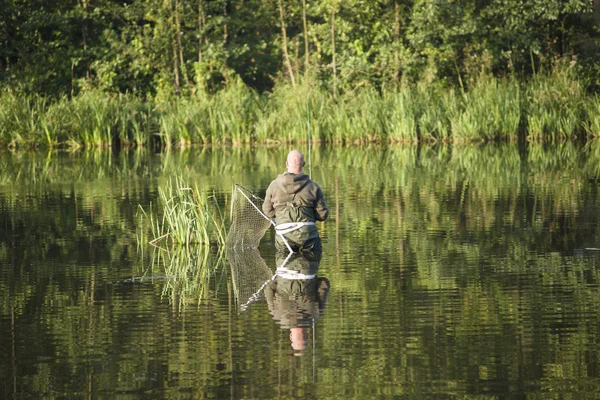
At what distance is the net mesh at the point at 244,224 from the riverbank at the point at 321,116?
18626 millimetres

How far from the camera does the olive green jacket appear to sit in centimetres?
1220

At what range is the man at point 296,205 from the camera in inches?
480

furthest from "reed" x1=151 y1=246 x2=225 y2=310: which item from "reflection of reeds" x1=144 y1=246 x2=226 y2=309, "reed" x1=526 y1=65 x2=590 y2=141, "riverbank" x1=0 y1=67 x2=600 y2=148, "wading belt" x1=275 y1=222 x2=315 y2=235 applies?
"reed" x1=526 y1=65 x2=590 y2=141

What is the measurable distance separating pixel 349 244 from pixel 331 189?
22.7ft

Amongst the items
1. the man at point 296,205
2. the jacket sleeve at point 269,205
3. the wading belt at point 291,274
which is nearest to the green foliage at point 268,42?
the jacket sleeve at point 269,205

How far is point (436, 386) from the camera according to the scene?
6.91m

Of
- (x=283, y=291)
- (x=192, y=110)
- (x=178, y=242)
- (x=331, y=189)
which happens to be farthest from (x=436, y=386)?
(x=192, y=110)

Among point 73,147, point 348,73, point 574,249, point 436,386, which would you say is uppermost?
point 348,73

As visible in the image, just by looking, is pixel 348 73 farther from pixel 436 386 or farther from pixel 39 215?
pixel 436 386

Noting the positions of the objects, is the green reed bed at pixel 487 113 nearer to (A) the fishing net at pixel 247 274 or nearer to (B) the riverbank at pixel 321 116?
(B) the riverbank at pixel 321 116

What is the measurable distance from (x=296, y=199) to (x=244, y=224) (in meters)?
1.26

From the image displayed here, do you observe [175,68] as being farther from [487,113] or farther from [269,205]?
[269,205]

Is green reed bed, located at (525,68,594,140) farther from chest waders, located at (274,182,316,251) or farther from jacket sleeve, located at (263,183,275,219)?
chest waders, located at (274,182,316,251)

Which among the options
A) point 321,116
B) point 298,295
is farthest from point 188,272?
point 321,116
